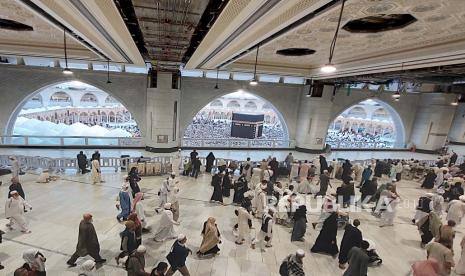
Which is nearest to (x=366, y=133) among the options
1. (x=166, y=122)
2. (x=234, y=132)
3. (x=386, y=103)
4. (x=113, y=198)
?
(x=386, y=103)

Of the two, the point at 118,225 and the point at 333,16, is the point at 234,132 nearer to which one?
the point at 118,225

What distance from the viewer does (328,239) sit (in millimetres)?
5312

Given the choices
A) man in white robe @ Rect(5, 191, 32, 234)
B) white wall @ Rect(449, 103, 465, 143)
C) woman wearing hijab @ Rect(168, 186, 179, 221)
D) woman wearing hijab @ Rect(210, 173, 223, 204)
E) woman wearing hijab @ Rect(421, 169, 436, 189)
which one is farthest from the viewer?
white wall @ Rect(449, 103, 465, 143)

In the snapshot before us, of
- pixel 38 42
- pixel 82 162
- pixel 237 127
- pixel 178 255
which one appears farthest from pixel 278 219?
pixel 237 127

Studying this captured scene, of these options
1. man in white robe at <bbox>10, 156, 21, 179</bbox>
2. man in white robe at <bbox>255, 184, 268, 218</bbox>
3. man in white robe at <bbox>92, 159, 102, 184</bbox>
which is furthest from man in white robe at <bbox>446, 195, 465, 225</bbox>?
man in white robe at <bbox>10, 156, 21, 179</bbox>

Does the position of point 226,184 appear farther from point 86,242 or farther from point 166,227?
point 86,242

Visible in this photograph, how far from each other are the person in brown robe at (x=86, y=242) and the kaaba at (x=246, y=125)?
15232 millimetres

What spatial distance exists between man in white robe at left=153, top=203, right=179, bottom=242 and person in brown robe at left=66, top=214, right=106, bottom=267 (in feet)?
3.97

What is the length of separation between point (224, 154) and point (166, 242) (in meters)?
8.04

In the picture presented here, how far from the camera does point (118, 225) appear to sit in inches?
234

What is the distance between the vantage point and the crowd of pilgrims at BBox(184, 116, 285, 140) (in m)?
20.1

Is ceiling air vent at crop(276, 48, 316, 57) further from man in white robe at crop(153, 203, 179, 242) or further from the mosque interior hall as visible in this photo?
man in white robe at crop(153, 203, 179, 242)

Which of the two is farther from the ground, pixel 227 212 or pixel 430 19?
pixel 430 19

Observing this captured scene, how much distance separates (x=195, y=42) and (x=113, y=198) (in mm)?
5081
